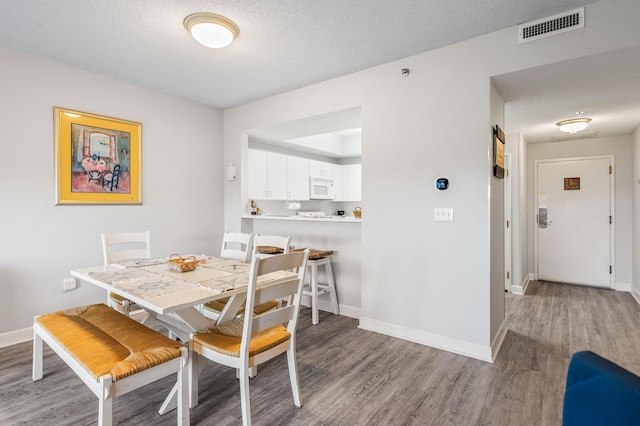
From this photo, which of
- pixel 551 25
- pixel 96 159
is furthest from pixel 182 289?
pixel 551 25

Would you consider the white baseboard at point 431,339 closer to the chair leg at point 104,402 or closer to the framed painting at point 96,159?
the chair leg at point 104,402

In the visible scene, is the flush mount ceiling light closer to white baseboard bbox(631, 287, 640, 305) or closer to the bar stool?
the bar stool

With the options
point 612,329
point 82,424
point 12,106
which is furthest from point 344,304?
point 12,106

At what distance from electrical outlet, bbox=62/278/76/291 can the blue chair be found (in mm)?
3785

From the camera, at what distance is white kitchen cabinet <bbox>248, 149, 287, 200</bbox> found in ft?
15.6

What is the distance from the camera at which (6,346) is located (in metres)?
2.79

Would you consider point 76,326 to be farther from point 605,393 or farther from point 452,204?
point 452,204

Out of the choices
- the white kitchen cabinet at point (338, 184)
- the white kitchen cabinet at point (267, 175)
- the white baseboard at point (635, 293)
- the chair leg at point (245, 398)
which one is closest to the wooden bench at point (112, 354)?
the chair leg at point (245, 398)

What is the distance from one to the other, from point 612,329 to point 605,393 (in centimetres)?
328

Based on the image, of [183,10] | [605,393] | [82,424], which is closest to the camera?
[605,393]

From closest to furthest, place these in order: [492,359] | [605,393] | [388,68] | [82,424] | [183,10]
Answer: [605,393] < [82,424] < [183,10] < [492,359] < [388,68]

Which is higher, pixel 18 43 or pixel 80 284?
pixel 18 43

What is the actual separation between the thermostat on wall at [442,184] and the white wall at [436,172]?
0.05 m

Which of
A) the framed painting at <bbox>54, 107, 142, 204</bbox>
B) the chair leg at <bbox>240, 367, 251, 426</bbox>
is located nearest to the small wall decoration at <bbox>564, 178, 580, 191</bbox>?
the chair leg at <bbox>240, 367, 251, 426</bbox>
